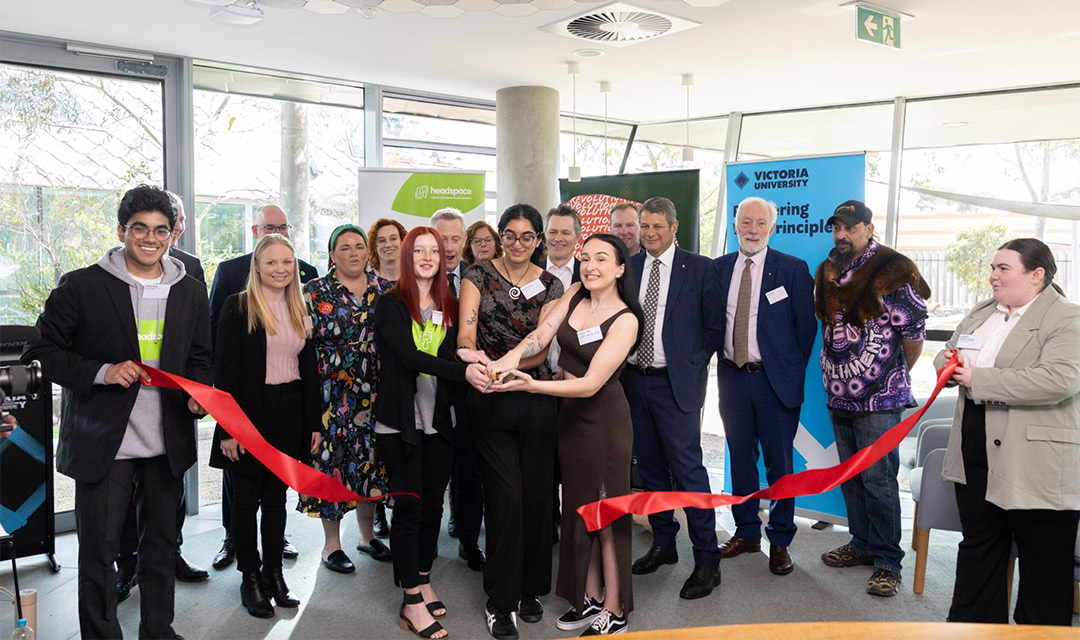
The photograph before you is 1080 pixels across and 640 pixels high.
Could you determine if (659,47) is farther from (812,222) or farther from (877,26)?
(812,222)

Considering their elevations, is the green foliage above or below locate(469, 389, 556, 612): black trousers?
above

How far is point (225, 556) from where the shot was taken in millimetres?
4379

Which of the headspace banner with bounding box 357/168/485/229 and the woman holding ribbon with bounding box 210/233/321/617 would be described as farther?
the headspace banner with bounding box 357/168/485/229

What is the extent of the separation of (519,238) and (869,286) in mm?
1788

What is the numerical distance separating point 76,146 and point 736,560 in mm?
4833

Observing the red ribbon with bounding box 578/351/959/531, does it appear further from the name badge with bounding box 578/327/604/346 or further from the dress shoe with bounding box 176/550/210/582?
the dress shoe with bounding box 176/550/210/582

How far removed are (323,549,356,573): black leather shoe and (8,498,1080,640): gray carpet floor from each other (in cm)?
4

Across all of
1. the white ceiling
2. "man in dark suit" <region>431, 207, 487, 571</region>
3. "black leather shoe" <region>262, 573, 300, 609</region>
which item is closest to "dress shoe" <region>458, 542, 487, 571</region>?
"man in dark suit" <region>431, 207, 487, 571</region>

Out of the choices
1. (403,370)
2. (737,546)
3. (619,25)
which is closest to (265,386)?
(403,370)

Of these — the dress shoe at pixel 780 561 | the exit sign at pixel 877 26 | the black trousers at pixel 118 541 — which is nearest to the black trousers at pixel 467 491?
the black trousers at pixel 118 541

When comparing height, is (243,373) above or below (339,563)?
above

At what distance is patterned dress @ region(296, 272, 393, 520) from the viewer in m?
3.90

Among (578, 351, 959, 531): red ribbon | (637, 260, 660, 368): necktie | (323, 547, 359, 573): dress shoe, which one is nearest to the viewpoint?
(578, 351, 959, 531): red ribbon

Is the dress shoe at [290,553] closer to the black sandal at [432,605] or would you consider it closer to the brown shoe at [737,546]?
the black sandal at [432,605]
